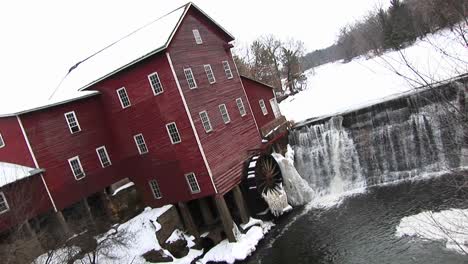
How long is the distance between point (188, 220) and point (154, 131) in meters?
5.33

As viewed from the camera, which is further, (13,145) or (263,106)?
(263,106)

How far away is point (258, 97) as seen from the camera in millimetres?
28312

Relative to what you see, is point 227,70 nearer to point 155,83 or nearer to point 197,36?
point 197,36

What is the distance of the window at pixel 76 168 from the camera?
852 inches

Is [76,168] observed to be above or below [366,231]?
above

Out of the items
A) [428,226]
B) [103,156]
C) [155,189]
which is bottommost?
[428,226]

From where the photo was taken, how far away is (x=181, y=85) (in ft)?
66.4

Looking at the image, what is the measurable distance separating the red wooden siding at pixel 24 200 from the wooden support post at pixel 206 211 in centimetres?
802

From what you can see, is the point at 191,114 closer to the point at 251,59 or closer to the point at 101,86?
the point at 101,86

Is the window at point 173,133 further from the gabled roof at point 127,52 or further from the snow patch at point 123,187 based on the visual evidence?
the snow patch at point 123,187

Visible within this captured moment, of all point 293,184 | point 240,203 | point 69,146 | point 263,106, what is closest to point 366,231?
point 293,184

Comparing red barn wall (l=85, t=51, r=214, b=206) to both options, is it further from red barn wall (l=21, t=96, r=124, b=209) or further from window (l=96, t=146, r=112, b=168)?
red barn wall (l=21, t=96, r=124, b=209)

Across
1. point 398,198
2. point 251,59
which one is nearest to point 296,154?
point 398,198

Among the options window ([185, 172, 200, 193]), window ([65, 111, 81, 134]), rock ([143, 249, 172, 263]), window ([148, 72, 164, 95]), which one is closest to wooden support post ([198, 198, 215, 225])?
window ([185, 172, 200, 193])
